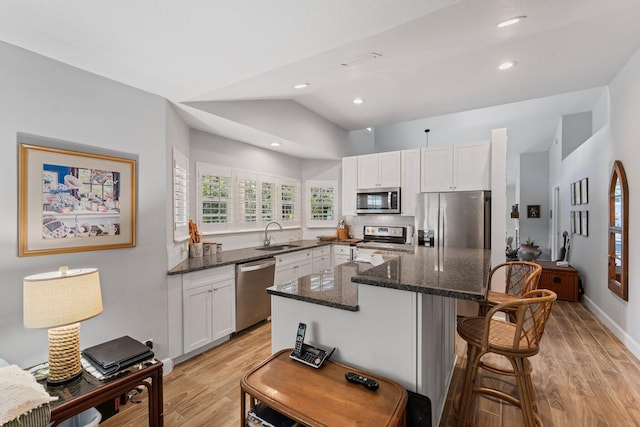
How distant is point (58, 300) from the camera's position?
1.40 m

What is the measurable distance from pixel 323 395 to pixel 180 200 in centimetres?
241

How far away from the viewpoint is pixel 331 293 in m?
1.71

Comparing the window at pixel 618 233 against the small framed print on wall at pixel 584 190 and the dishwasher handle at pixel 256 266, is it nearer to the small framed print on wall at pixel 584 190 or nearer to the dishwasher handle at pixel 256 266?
the small framed print on wall at pixel 584 190

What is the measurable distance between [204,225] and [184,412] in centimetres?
205

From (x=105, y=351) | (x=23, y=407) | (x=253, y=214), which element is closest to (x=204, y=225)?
(x=253, y=214)

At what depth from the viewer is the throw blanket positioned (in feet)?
3.39

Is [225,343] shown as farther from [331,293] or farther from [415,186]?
[415,186]

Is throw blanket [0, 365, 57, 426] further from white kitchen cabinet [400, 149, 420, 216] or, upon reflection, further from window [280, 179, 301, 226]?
white kitchen cabinet [400, 149, 420, 216]

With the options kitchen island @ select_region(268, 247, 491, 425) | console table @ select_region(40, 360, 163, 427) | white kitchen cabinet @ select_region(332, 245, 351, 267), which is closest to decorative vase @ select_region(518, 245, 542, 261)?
white kitchen cabinet @ select_region(332, 245, 351, 267)

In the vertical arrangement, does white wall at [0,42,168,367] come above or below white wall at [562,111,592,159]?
below

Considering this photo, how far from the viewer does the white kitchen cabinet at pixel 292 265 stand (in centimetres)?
367

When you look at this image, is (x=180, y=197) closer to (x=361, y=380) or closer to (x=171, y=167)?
(x=171, y=167)

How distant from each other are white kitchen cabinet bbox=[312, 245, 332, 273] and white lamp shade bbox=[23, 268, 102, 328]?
3.17 m

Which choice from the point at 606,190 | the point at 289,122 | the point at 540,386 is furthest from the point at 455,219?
the point at 289,122
